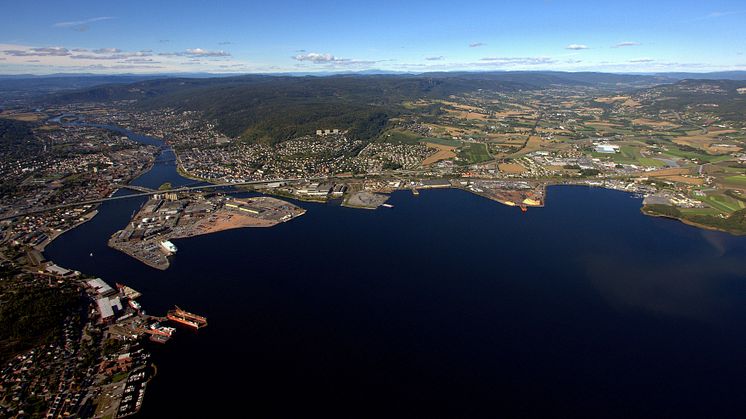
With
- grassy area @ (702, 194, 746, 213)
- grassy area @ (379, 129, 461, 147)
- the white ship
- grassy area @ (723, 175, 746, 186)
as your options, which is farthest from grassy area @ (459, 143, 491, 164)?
the white ship

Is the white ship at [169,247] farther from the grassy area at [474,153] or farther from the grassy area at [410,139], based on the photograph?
the grassy area at [410,139]

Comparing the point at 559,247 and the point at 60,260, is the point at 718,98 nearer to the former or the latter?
the point at 559,247

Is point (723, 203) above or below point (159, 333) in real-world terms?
above

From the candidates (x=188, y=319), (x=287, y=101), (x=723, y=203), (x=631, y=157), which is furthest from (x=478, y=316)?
(x=287, y=101)

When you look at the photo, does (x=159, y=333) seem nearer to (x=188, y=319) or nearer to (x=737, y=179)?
(x=188, y=319)

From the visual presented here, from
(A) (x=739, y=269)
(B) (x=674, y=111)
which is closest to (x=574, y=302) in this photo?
(A) (x=739, y=269)
